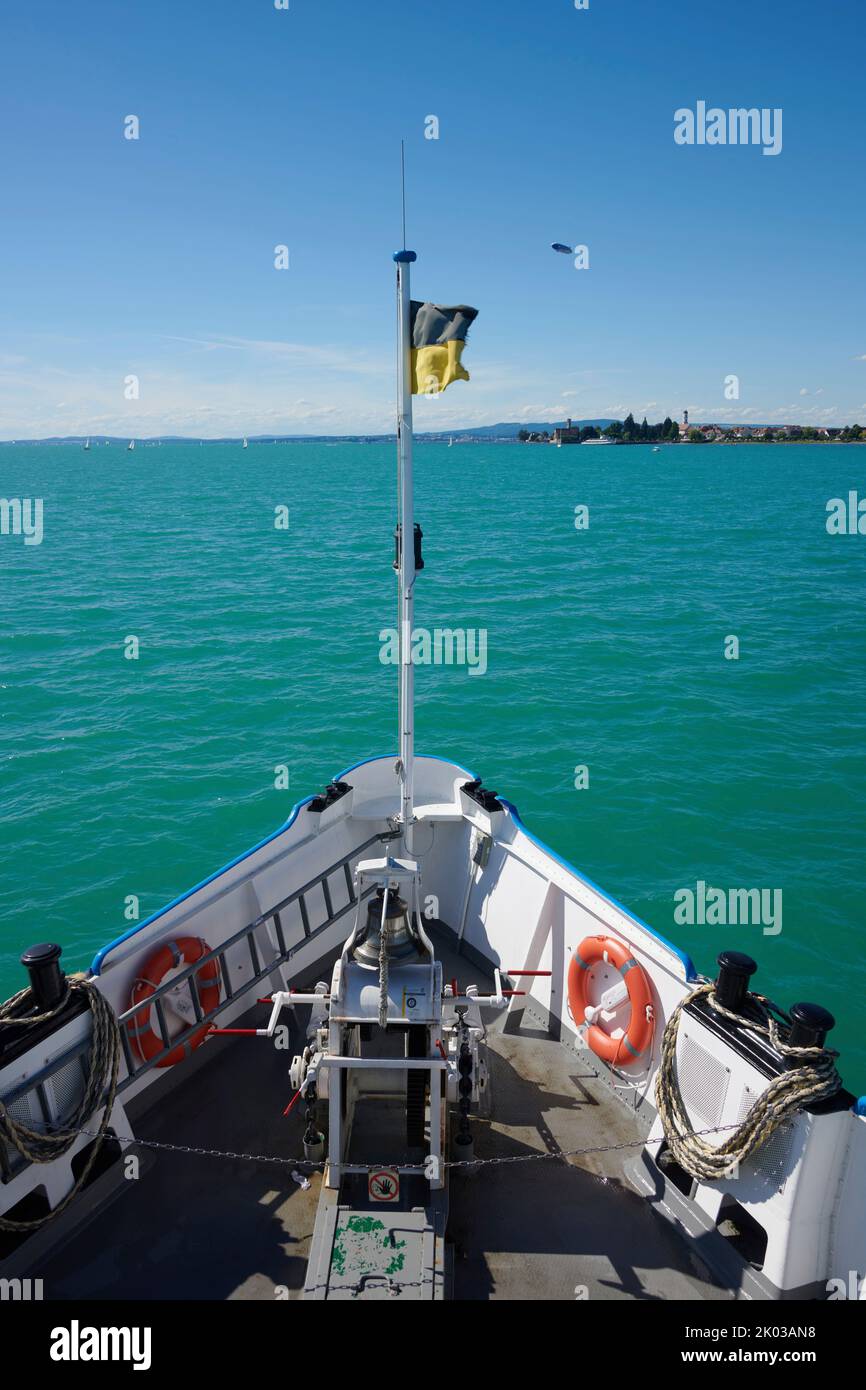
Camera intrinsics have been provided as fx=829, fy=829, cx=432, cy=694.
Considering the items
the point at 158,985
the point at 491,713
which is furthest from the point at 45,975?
the point at 491,713

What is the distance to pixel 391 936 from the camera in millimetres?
7695

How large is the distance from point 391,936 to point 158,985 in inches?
112

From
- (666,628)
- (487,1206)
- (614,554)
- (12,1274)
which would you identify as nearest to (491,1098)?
(487,1206)

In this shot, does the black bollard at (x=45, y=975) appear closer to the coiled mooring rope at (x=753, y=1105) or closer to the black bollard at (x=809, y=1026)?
the coiled mooring rope at (x=753, y=1105)

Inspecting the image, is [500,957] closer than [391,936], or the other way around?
[391,936]

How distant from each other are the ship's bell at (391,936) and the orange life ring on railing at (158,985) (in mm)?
2003

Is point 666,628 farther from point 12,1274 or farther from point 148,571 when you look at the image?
point 12,1274

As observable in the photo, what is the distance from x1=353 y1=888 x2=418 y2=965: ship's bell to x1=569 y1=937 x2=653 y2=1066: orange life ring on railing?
8.06 feet

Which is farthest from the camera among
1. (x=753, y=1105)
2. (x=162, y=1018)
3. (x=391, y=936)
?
(x=162, y=1018)

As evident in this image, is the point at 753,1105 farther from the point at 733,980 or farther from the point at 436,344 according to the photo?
the point at 436,344

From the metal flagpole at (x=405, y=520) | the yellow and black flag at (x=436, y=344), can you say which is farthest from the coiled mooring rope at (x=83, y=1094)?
the yellow and black flag at (x=436, y=344)

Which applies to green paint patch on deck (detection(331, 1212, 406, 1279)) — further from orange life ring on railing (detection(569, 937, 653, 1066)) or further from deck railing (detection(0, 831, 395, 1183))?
orange life ring on railing (detection(569, 937, 653, 1066))

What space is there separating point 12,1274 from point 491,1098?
15.3 feet

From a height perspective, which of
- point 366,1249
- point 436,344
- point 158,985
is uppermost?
point 436,344
